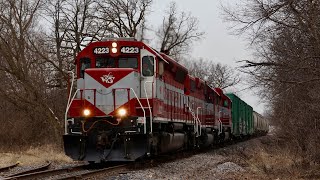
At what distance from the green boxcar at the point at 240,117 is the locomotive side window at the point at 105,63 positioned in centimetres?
1716

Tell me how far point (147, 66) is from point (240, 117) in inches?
790

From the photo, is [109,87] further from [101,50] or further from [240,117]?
[240,117]

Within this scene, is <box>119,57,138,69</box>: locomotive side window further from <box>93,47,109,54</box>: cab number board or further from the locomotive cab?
<box>93,47,109,54</box>: cab number board

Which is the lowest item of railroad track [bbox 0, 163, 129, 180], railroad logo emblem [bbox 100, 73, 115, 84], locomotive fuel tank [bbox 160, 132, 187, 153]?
railroad track [bbox 0, 163, 129, 180]

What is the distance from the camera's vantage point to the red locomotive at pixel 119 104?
12.0m

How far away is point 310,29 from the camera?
1137cm

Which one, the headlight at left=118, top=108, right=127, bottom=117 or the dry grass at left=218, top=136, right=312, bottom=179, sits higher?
the headlight at left=118, top=108, right=127, bottom=117

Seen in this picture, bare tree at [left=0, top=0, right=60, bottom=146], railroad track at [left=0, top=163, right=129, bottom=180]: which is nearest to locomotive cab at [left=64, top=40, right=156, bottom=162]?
railroad track at [left=0, top=163, right=129, bottom=180]

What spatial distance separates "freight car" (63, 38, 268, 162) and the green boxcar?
15134 mm

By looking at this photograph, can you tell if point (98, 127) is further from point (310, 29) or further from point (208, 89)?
point (208, 89)

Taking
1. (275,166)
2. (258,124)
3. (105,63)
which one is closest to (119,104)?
(105,63)

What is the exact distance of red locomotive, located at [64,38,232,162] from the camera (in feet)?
39.5

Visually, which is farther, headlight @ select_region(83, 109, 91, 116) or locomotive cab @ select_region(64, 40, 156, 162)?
headlight @ select_region(83, 109, 91, 116)

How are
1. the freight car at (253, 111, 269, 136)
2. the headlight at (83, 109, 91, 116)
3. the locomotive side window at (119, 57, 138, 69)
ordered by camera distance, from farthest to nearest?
the freight car at (253, 111, 269, 136)
the locomotive side window at (119, 57, 138, 69)
the headlight at (83, 109, 91, 116)
